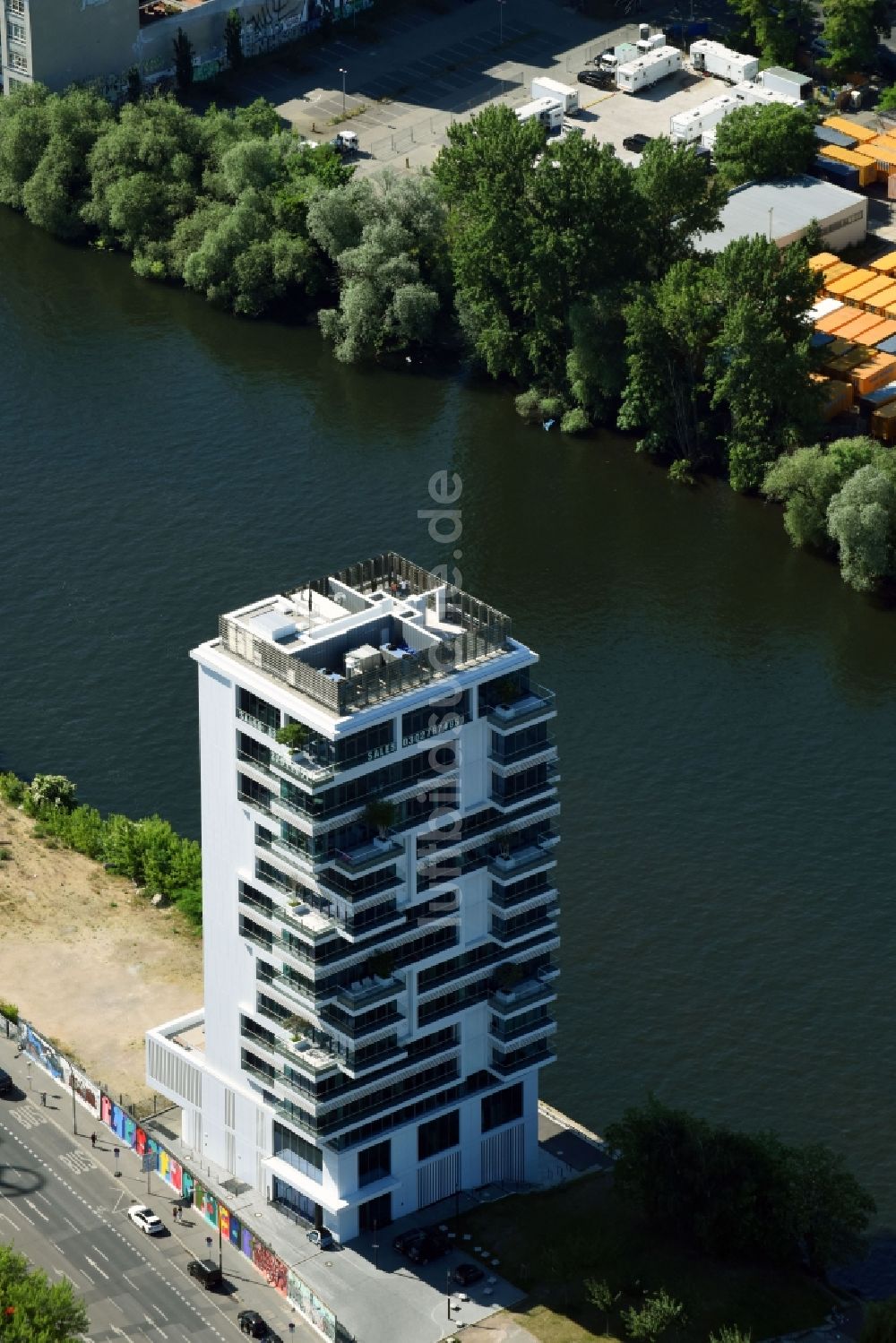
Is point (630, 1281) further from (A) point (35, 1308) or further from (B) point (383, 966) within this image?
(A) point (35, 1308)

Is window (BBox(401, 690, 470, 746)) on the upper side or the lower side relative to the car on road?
upper

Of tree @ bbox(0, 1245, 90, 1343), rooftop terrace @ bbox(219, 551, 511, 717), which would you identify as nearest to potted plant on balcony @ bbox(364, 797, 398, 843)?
rooftop terrace @ bbox(219, 551, 511, 717)

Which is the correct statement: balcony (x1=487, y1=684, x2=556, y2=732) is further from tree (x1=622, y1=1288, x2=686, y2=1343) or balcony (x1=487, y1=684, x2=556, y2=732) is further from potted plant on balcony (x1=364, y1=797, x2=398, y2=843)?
tree (x1=622, y1=1288, x2=686, y2=1343)

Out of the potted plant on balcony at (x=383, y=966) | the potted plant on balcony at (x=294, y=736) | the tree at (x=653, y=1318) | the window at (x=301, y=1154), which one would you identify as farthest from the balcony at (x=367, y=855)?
the tree at (x=653, y=1318)

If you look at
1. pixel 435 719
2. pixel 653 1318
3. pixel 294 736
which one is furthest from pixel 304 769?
pixel 653 1318

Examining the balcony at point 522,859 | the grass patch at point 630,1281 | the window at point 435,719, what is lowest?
the grass patch at point 630,1281

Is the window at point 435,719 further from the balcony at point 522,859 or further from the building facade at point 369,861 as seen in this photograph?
the balcony at point 522,859
